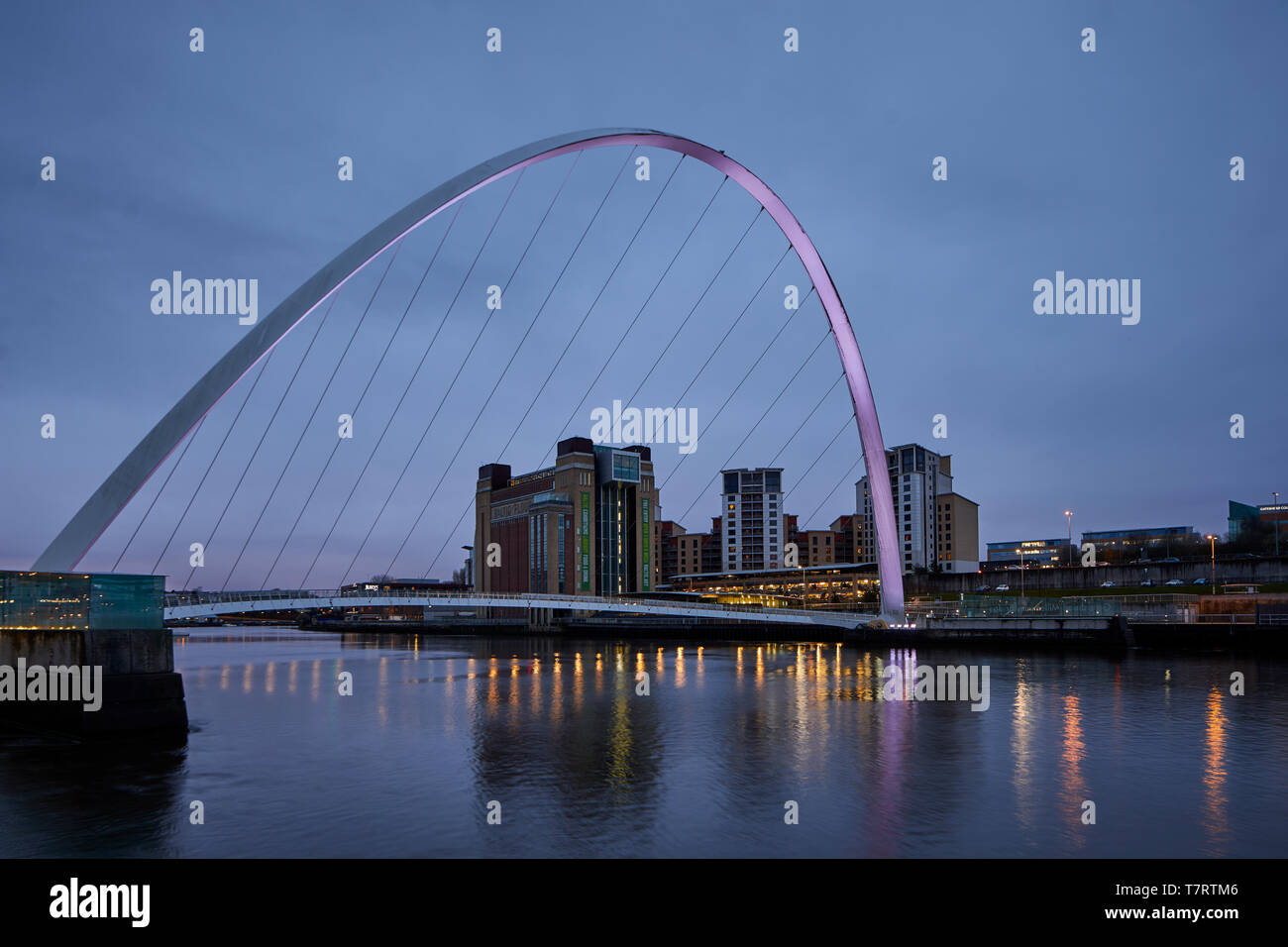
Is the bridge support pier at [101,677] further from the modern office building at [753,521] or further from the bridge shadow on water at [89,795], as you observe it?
the modern office building at [753,521]

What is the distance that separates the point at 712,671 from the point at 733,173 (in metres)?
22.0

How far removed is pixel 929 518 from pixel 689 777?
12151 cm

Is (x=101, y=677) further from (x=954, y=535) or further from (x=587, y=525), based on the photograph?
(x=954, y=535)

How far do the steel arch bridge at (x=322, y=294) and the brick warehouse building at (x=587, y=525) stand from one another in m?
96.1

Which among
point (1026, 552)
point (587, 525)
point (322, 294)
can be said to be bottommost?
point (1026, 552)

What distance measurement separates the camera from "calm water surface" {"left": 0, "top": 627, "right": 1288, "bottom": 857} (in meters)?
11.8

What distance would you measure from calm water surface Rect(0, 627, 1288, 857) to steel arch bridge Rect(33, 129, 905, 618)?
5.96 metres

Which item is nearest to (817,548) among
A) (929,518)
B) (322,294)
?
(929,518)

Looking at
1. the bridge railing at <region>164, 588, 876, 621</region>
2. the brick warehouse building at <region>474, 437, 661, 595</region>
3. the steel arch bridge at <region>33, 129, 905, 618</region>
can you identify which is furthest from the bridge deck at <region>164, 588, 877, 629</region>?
the brick warehouse building at <region>474, 437, 661, 595</region>

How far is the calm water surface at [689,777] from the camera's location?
38.6ft

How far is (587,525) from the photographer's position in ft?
452

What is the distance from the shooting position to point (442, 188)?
94.9 ft

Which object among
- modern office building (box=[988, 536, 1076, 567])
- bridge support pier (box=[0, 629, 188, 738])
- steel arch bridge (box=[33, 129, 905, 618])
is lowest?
modern office building (box=[988, 536, 1076, 567])

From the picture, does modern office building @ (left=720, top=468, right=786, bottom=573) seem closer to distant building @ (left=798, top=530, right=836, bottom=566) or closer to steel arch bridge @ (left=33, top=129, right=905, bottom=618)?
distant building @ (left=798, top=530, right=836, bottom=566)
